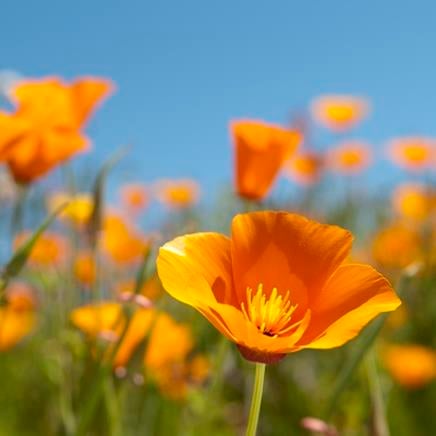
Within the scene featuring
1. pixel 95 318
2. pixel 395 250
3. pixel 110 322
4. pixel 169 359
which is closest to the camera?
pixel 95 318

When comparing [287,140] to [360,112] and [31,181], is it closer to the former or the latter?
[31,181]

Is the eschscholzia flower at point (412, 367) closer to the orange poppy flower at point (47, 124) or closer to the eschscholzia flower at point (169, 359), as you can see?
the eschscholzia flower at point (169, 359)

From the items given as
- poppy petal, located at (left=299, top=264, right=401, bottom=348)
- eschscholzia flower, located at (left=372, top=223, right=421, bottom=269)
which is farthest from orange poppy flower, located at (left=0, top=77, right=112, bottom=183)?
eschscholzia flower, located at (left=372, top=223, right=421, bottom=269)

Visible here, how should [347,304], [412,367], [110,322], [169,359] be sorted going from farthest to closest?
[412,367] → [169,359] → [110,322] → [347,304]

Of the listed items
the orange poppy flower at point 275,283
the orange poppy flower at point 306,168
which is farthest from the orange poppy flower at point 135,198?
the orange poppy flower at point 275,283

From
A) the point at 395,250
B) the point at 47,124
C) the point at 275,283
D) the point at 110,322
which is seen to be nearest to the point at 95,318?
the point at 110,322

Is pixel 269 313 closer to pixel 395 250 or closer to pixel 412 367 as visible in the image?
pixel 412 367

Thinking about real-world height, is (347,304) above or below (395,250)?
above

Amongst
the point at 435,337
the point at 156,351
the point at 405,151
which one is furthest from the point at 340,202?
the point at 156,351
